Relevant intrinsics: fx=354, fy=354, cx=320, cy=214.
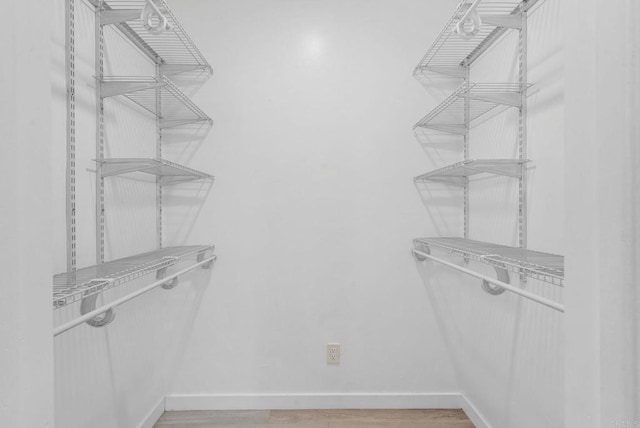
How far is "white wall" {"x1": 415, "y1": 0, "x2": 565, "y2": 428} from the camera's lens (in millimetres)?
1142

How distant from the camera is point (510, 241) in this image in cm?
141

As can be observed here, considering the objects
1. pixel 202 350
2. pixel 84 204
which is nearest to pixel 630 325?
pixel 84 204

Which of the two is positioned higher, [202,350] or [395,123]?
[395,123]

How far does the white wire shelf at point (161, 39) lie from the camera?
1275mm

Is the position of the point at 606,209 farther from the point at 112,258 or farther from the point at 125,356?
the point at 125,356

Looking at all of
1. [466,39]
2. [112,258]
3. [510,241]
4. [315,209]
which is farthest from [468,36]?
[112,258]

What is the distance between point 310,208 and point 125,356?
1.04 metres

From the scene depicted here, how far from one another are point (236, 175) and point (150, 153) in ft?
1.37

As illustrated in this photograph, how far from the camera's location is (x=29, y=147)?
0.45 meters

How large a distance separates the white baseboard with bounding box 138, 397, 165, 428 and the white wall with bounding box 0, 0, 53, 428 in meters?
1.37

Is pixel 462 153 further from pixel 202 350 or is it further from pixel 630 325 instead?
pixel 202 350

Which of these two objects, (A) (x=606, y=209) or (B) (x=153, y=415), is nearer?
(A) (x=606, y=209)

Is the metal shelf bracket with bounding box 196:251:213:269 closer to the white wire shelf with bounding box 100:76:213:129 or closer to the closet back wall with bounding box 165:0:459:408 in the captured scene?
the closet back wall with bounding box 165:0:459:408

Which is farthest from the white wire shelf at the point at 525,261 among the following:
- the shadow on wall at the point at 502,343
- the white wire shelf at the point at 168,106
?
the white wire shelf at the point at 168,106
